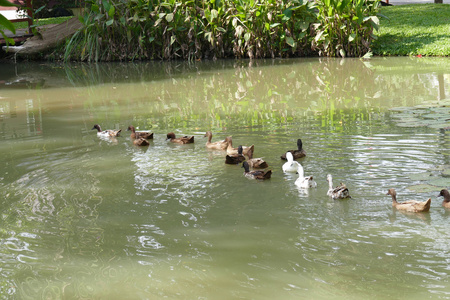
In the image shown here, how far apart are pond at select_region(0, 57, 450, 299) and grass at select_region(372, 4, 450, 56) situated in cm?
667

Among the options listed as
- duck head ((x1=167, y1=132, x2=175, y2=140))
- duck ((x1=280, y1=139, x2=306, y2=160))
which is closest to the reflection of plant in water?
duck head ((x1=167, y1=132, x2=175, y2=140))

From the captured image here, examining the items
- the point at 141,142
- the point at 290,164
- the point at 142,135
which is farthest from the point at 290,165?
the point at 142,135

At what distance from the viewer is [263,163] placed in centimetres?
746

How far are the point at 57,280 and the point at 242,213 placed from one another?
79.9 inches

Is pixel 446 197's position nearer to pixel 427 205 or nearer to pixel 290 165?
pixel 427 205

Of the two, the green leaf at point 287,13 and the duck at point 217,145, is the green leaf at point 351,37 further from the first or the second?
the duck at point 217,145

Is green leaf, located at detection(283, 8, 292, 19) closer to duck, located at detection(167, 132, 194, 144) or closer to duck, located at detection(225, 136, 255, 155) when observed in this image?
duck, located at detection(167, 132, 194, 144)

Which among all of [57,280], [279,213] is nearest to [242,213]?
[279,213]

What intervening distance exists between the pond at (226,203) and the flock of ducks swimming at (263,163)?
0.09 metres

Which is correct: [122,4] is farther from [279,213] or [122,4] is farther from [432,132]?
[279,213]

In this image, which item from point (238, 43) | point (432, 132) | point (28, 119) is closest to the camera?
point (432, 132)

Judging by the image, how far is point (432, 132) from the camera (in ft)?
28.8

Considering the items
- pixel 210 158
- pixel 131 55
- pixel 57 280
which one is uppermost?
pixel 131 55

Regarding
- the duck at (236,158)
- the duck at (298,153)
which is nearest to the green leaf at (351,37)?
the duck at (298,153)
